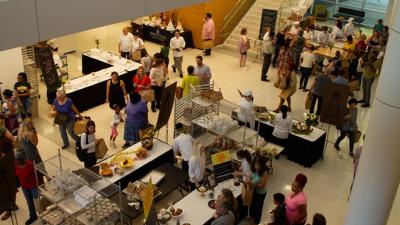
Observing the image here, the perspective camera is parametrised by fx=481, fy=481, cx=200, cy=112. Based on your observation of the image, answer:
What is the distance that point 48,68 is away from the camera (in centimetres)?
1088

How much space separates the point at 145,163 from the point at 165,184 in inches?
25.4

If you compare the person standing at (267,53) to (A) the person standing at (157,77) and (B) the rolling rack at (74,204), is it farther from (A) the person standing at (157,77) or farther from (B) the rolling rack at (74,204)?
(B) the rolling rack at (74,204)

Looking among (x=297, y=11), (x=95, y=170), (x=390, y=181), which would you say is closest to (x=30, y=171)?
(x=95, y=170)

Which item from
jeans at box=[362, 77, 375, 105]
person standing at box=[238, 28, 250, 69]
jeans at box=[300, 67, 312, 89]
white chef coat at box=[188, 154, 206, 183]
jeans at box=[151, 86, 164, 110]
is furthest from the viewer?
person standing at box=[238, 28, 250, 69]

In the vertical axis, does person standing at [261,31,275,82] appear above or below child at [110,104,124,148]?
above

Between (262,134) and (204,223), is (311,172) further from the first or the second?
(204,223)

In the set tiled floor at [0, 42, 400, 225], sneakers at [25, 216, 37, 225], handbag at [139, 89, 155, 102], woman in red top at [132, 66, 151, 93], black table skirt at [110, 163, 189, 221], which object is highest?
woman in red top at [132, 66, 151, 93]

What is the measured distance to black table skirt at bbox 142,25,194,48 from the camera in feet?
57.9

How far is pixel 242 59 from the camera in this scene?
53.5ft

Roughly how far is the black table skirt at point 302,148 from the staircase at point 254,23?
270 inches

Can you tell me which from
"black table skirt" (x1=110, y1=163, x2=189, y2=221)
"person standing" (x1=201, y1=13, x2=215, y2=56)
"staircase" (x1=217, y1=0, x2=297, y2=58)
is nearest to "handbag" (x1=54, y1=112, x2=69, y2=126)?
"black table skirt" (x1=110, y1=163, x2=189, y2=221)

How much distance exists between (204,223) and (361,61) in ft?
31.6

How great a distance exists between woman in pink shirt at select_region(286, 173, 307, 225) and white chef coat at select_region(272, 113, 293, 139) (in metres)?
2.94

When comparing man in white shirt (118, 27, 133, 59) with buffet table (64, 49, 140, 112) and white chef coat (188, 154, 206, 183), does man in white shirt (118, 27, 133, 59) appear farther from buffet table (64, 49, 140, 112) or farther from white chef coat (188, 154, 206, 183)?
white chef coat (188, 154, 206, 183)
